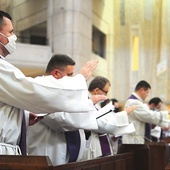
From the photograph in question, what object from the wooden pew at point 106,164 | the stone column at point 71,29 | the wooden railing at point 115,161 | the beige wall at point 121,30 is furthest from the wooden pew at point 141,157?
the beige wall at point 121,30

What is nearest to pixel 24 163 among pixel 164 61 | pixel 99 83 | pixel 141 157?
pixel 99 83

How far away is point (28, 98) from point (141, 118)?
4.76m

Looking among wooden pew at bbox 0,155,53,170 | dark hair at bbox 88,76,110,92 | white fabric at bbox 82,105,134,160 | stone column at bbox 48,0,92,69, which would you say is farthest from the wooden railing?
stone column at bbox 48,0,92,69

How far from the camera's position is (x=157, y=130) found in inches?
340

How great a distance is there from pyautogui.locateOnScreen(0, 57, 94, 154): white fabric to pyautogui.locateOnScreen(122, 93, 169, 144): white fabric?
441cm

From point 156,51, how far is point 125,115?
14.6 meters

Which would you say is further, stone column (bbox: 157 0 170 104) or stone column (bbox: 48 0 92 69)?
stone column (bbox: 157 0 170 104)

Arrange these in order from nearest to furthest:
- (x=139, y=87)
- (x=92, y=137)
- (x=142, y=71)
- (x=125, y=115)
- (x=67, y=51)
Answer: (x=92, y=137) < (x=125, y=115) < (x=139, y=87) < (x=67, y=51) < (x=142, y=71)

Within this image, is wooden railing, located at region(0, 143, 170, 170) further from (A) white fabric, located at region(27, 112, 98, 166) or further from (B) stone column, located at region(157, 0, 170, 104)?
(B) stone column, located at region(157, 0, 170, 104)

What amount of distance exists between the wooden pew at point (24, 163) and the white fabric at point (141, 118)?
4.91 meters

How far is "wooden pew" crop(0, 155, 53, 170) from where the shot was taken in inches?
86.0

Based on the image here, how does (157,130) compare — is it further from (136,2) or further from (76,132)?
(136,2)

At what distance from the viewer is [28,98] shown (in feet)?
8.57

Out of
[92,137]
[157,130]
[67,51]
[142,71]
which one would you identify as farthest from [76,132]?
[142,71]
